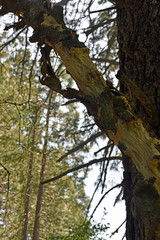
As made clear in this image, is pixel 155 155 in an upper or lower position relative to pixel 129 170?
lower

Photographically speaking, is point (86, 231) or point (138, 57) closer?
point (138, 57)

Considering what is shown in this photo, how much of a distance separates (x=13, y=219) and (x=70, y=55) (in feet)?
44.5

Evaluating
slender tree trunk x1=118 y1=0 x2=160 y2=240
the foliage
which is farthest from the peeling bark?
the foliage

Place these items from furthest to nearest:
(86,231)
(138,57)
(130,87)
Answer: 1. (86,231)
2. (138,57)
3. (130,87)

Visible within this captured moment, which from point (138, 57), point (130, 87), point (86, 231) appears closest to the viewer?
point (130, 87)

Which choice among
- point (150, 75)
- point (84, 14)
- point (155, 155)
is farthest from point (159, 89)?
point (84, 14)

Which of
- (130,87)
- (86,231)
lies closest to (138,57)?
(130,87)

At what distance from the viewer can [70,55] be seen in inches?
55.2

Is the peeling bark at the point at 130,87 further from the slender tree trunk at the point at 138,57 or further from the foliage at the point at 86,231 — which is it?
the foliage at the point at 86,231

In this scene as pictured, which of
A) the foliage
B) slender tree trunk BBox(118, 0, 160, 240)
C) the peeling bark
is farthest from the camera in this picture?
the foliage

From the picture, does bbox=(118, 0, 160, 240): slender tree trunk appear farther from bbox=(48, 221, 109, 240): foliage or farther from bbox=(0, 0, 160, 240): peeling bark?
bbox=(48, 221, 109, 240): foliage

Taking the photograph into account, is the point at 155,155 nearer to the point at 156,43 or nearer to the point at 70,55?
the point at 70,55

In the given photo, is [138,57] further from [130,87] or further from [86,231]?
[86,231]

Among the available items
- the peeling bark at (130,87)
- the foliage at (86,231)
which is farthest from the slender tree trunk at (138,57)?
the foliage at (86,231)
